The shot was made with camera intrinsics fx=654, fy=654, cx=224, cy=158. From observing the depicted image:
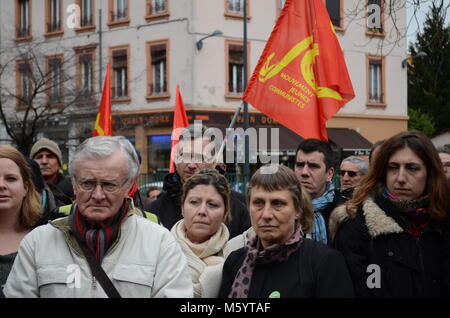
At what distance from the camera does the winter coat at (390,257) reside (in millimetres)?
3643

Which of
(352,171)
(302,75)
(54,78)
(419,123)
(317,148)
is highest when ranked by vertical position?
(54,78)

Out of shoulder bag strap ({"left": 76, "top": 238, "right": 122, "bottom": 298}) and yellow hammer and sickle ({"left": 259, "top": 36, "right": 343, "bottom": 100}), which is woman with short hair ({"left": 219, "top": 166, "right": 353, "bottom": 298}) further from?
yellow hammer and sickle ({"left": 259, "top": 36, "right": 343, "bottom": 100})

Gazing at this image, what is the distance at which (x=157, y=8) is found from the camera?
26078mm

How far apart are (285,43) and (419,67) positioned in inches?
1317

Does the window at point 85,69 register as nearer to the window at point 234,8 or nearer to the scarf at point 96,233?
the window at point 234,8

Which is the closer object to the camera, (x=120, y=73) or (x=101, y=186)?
(x=101, y=186)

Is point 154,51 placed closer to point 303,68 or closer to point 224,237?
point 303,68

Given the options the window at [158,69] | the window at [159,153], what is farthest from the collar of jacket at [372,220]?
the window at [158,69]

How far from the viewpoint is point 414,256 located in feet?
12.0

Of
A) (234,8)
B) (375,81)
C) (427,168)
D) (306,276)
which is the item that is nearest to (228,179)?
(427,168)

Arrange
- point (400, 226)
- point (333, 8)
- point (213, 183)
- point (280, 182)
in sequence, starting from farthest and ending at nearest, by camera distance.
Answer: point (333, 8) < point (213, 183) < point (400, 226) < point (280, 182)

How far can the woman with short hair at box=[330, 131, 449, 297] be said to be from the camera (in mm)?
3658

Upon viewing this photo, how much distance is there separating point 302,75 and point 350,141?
72.3 ft
